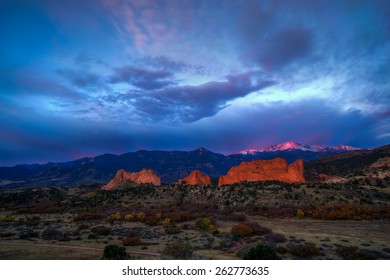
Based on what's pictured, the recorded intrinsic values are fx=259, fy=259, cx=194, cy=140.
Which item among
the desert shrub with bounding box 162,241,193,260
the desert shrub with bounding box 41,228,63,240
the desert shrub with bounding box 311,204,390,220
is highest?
the desert shrub with bounding box 311,204,390,220

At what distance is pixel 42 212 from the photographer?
185 feet

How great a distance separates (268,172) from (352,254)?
63395mm

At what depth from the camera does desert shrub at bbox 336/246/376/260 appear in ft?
61.3

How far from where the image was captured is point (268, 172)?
8188 cm

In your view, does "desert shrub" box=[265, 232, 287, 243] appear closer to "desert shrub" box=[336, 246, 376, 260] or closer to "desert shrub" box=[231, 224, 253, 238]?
"desert shrub" box=[231, 224, 253, 238]

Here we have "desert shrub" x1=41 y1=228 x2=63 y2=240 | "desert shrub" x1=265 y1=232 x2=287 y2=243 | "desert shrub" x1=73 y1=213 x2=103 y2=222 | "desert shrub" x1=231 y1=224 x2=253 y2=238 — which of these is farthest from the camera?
"desert shrub" x1=73 y1=213 x2=103 y2=222

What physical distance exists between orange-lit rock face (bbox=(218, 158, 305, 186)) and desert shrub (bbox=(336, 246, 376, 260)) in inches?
2201

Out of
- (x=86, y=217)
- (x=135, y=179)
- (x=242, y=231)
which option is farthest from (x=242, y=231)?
(x=135, y=179)

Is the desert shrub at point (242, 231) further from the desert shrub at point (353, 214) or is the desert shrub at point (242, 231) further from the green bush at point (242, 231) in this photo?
the desert shrub at point (353, 214)

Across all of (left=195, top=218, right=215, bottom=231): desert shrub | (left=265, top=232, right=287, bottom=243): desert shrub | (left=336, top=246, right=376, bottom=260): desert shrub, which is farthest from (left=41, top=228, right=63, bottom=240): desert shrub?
(left=336, top=246, right=376, bottom=260): desert shrub

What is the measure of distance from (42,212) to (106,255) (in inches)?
1853

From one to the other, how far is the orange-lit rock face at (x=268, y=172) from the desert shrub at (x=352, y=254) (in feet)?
183

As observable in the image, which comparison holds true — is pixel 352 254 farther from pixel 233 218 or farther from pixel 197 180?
pixel 197 180

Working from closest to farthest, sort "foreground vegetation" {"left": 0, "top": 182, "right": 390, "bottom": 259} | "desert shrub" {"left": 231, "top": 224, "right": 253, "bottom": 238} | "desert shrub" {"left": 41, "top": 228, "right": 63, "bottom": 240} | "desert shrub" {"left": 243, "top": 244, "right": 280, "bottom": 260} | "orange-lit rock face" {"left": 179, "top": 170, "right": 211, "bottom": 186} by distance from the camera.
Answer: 1. "desert shrub" {"left": 243, "top": 244, "right": 280, "bottom": 260}
2. "foreground vegetation" {"left": 0, "top": 182, "right": 390, "bottom": 259}
3. "desert shrub" {"left": 231, "top": 224, "right": 253, "bottom": 238}
4. "desert shrub" {"left": 41, "top": 228, "right": 63, "bottom": 240}
5. "orange-lit rock face" {"left": 179, "top": 170, "right": 211, "bottom": 186}
